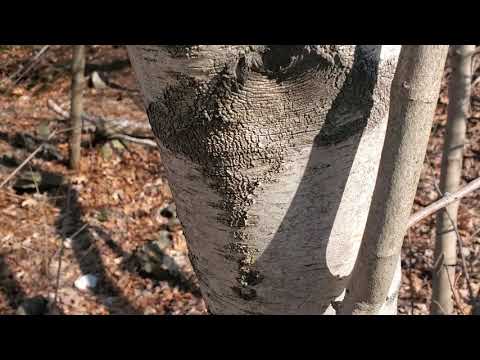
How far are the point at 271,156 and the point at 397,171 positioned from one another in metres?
0.21

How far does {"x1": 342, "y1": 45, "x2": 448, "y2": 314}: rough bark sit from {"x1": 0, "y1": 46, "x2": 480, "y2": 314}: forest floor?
9.19ft

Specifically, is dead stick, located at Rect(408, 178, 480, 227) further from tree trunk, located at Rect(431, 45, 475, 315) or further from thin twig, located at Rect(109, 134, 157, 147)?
thin twig, located at Rect(109, 134, 157, 147)

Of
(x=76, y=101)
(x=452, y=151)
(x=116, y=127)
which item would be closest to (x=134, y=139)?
(x=116, y=127)

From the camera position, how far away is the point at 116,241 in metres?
4.99

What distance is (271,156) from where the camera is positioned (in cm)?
84

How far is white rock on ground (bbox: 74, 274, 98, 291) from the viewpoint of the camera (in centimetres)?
454

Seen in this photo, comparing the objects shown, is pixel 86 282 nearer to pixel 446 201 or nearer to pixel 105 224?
pixel 105 224

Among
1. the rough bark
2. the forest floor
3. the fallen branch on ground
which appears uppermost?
the fallen branch on ground

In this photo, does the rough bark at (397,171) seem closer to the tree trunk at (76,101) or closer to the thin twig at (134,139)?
the tree trunk at (76,101)

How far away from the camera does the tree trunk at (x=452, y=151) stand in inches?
102

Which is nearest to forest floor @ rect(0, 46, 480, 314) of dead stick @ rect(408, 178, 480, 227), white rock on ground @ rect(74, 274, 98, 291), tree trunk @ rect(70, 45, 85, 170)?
white rock on ground @ rect(74, 274, 98, 291)

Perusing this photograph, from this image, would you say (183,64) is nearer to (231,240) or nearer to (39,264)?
(231,240)
